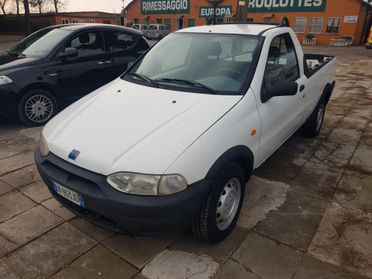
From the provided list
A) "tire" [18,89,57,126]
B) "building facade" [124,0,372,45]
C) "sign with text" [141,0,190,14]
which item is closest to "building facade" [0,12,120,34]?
"sign with text" [141,0,190,14]

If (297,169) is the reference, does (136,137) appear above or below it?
above

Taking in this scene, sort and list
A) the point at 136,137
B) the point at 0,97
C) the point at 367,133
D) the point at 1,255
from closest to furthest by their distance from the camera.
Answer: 1. the point at 136,137
2. the point at 1,255
3. the point at 0,97
4. the point at 367,133

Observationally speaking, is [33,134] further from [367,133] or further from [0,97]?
[367,133]

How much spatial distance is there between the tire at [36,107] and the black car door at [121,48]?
1339 mm

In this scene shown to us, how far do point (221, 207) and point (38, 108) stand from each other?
426cm

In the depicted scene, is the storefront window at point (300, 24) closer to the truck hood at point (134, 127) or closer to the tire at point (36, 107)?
the tire at point (36, 107)

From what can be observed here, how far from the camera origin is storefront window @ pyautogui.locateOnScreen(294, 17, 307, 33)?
32.0 meters

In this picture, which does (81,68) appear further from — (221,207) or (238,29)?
(221,207)

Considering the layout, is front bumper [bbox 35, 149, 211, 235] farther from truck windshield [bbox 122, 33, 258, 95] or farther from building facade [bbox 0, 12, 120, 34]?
building facade [bbox 0, 12, 120, 34]

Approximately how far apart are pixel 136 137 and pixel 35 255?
133 centimetres

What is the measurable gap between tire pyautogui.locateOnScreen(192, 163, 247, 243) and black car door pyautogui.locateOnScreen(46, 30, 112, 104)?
4225 millimetres

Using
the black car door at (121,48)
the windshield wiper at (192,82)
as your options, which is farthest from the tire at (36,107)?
the windshield wiper at (192,82)

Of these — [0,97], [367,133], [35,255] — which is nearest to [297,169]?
[367,133]

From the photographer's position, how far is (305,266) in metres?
2.50
